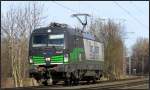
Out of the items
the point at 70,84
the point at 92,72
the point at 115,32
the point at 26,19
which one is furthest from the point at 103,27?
the point at 70,84

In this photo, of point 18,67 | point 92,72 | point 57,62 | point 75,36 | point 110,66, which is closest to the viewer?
point 57,62

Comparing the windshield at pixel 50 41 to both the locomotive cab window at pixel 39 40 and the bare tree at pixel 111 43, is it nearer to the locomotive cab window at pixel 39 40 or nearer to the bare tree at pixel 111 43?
the locomotive cab window at pixel 39 40

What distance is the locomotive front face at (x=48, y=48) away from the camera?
27.4 metres

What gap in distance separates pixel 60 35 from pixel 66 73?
246cm

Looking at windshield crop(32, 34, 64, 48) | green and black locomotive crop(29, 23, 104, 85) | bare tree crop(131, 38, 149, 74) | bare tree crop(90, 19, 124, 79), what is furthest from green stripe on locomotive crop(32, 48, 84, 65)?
bare tree crop(131, 38, 149, 74)

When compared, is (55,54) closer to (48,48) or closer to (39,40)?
(48,48)

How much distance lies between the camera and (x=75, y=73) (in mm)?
29141

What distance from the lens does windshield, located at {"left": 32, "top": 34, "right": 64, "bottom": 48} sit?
27766mm

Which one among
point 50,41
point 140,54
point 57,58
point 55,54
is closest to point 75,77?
point 57,58

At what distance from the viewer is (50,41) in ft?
91.8

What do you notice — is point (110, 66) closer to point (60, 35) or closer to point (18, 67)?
point (18, 67)

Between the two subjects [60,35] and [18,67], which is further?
[18,67]

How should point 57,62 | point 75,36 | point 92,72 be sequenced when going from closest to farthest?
point 57,62
point 75,36
point 92,72

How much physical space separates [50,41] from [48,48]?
0.57 metres
